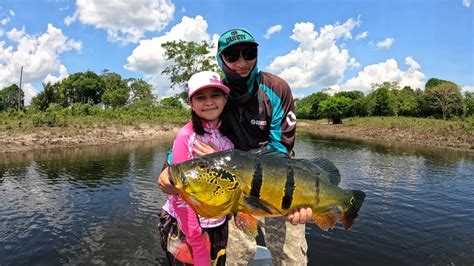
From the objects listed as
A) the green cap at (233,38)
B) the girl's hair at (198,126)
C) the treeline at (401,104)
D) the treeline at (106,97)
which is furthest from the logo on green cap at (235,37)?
the treeline at (401,104)

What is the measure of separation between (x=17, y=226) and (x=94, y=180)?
6803 millimetres

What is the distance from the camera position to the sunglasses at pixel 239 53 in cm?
407

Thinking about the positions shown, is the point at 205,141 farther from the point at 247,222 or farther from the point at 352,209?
the point at 352,209

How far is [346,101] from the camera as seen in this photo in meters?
95.6

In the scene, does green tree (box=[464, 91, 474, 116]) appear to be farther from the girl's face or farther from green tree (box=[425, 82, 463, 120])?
the girl's face

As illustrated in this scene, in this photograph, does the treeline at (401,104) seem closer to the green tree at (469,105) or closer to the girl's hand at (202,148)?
the green tree at (469,105)

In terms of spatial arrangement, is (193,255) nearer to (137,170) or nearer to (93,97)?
(137,170)

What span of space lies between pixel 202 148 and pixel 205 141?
197 mm

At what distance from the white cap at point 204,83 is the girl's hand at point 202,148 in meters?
0.55

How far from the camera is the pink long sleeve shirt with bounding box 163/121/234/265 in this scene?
386 centimetres

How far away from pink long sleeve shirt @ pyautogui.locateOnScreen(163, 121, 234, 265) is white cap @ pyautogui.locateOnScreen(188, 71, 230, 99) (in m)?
0.42

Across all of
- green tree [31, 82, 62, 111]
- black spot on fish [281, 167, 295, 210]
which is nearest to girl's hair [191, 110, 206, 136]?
black spot on fish [281, 167, 295, 210]

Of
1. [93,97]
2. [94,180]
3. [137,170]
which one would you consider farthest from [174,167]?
[93,97]

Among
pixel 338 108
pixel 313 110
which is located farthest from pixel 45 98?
pixel 313 110
